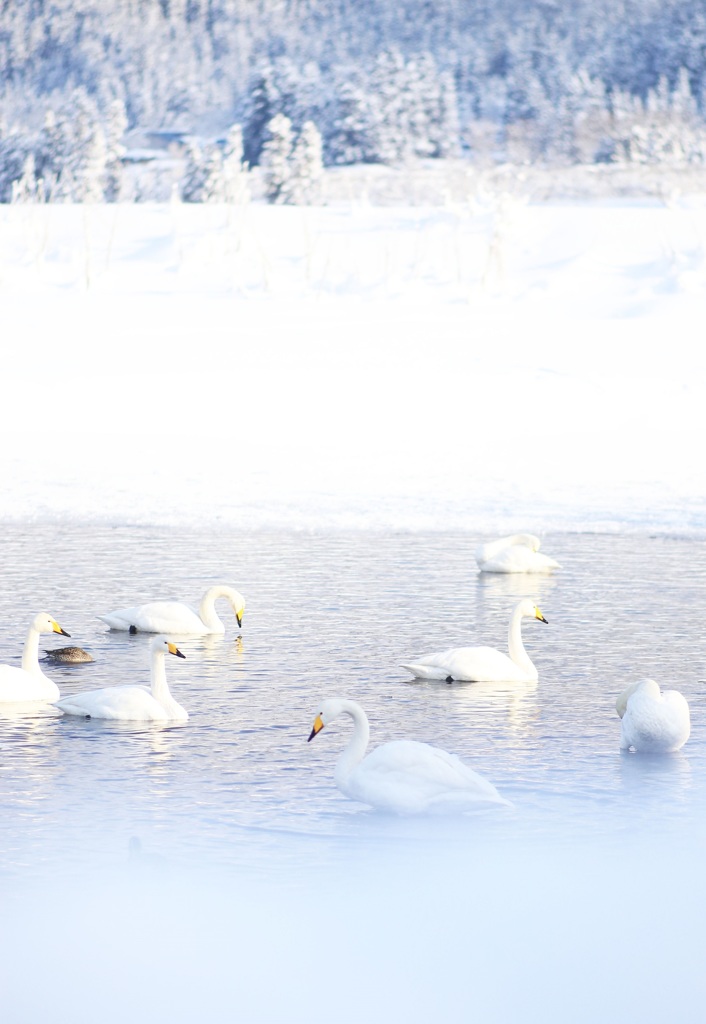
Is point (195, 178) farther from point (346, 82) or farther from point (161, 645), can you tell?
point (161, 645)

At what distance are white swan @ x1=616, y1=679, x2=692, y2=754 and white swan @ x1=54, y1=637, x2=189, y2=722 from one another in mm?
1912

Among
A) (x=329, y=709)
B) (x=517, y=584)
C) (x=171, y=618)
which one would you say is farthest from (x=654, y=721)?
(x=517, y=584)

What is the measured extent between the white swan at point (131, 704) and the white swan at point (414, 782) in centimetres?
124

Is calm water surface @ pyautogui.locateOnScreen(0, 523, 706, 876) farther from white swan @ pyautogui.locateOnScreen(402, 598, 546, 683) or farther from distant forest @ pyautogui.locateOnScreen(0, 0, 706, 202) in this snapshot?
distant forest @ pyautogui.locateOnScreen(0, 0, 706, 202)

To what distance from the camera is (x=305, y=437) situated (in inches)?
665

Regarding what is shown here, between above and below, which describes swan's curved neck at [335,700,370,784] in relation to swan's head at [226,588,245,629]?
below

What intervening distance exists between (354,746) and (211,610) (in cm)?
316

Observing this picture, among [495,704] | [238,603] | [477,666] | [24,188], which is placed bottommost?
[495,704]

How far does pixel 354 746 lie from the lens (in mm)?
6312

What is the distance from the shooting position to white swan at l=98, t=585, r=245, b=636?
29.8 ft

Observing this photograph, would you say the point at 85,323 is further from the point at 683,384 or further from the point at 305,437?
the point at 683,384

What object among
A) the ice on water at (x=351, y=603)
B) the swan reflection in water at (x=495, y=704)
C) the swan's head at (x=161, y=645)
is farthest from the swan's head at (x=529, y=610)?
the swan's head at (x=161, y=645)

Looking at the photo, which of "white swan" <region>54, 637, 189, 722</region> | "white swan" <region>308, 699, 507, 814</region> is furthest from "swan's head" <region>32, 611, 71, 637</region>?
"white swan" <region>308, 699, 507, 814</region>

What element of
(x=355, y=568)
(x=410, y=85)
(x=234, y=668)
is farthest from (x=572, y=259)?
(x=410, y=85)
